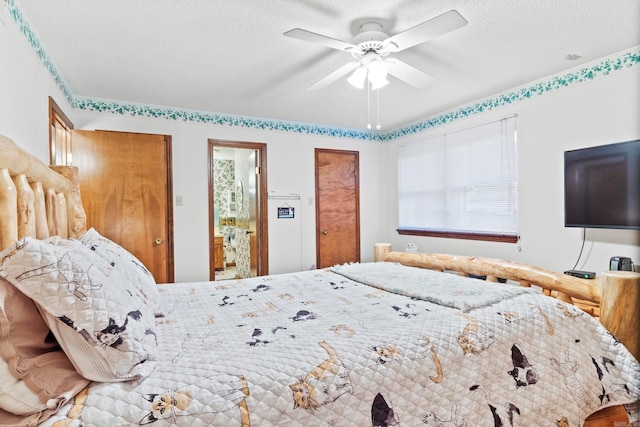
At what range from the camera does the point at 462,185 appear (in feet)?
12.4

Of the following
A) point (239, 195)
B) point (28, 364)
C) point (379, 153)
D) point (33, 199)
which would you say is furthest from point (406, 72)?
point (239, 195)

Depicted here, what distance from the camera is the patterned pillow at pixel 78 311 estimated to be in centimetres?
87

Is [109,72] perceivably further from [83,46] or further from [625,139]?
[625,139]

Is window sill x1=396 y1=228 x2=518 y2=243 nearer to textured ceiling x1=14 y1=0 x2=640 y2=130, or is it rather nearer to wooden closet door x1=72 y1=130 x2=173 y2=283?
textured ceiling x1=14 y1=0 x2=640 y2=130

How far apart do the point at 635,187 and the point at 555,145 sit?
0.74m

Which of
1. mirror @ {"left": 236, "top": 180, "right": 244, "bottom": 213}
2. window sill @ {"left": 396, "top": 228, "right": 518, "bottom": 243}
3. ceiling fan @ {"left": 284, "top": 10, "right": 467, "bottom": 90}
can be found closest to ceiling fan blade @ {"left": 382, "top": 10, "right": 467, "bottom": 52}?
ceiling fan @ {"left": 284, "top": 10, "right": 467, "bottom": 90}

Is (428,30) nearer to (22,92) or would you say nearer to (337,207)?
(22,92)

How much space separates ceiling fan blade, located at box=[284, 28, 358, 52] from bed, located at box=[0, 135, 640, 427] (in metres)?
1.31

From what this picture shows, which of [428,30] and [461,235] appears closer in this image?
[428,30]

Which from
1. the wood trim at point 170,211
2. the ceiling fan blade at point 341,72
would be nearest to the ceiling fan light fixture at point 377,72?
the ceiling fan blade at point 341,72

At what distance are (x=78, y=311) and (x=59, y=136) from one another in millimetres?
2924

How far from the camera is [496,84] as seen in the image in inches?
124

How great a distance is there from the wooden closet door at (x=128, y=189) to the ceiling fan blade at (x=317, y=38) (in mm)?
2216

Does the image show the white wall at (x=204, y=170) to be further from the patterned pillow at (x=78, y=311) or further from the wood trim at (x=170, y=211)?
the patterned pillow at (x=78, y=311)
